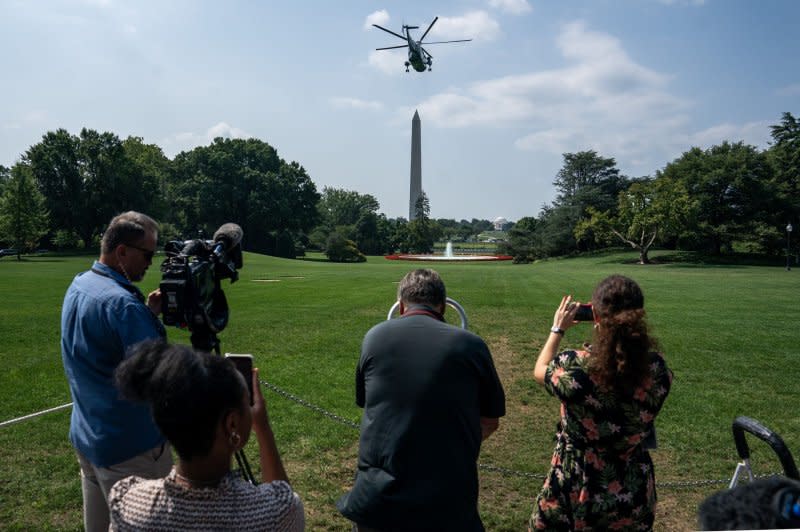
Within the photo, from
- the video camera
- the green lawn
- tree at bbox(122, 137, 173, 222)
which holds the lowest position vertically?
the green lawn

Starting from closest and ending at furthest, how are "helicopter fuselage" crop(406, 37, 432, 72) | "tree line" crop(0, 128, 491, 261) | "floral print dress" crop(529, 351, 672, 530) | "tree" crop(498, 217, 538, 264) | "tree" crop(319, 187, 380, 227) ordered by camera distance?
"floral print dress" crop(529, 351, 672, 530)
"helicopter fuselage" crop(406, 37, 432, 72)
"tree line" crop(0, 128, 491, 261)
"tree" crop(498, 217, 538, 264)
"tree" crop(319, 187, 380, 227)

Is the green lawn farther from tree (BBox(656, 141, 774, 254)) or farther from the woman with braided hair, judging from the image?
tree (BBox(656, 141, 774, 254))

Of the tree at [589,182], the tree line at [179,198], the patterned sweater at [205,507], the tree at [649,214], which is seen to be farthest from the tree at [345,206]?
the patterned sweater at [205,507]

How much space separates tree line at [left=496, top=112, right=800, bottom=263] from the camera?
155ft

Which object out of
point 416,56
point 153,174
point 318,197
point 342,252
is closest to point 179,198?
point 153,174

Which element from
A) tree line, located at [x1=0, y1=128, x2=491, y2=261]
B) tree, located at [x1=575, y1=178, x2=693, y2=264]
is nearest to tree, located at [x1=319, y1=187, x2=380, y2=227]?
tree line, located at [x1=0, y1=128, x2=491, y2=261]

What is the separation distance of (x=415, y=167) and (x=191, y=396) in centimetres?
7324

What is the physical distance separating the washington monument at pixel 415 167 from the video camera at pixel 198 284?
69.4m

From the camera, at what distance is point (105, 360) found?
256 cm

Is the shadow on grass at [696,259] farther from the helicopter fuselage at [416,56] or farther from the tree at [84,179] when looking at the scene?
the tree at [84,179]

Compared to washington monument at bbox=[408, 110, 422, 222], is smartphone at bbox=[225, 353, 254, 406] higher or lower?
lower

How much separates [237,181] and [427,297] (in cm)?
6591

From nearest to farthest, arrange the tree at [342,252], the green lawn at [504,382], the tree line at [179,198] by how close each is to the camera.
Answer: the green lawn at [504,382]
the tree line at [179,198]
the tree at [342,252]

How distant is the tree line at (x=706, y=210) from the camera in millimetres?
47188
